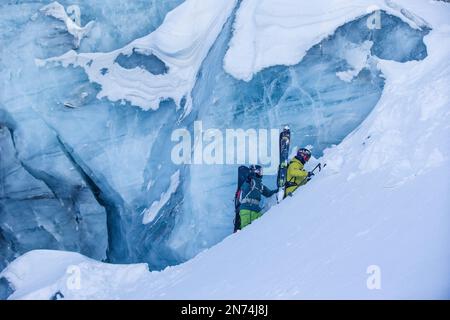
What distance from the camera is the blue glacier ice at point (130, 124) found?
623 centimetres

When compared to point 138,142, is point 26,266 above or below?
below

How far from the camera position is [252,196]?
610 cm

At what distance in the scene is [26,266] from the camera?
6.23 meters

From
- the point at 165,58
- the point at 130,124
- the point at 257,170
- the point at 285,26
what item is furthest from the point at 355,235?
the point at 165,58

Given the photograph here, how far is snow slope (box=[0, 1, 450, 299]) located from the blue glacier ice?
0.83 feet

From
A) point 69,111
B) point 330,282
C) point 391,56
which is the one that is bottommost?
point 330,282

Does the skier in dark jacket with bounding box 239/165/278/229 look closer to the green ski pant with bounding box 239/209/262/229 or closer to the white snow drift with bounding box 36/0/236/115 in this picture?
the green ski pant with bounding box 239/209/262/229

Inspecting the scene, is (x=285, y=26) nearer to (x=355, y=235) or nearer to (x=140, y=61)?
(x=140, y=61)

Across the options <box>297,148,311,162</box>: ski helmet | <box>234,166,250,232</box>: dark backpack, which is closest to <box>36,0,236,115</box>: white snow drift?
<box>234,166,250,232</box>: dark backpack

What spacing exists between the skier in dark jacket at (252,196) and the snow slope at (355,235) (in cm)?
15

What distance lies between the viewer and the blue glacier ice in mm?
6234
